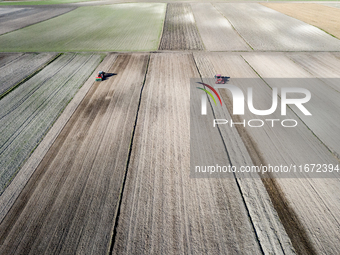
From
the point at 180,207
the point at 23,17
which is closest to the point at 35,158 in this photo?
the point at 180,207

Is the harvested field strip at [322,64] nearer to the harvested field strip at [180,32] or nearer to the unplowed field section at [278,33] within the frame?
the unplowed field section at [278,33]

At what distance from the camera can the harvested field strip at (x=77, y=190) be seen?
5801mm

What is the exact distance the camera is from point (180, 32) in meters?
25.2

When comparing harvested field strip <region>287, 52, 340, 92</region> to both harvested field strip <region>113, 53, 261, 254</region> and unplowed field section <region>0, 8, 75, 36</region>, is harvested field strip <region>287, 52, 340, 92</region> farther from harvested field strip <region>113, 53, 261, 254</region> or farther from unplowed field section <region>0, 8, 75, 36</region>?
unplowed field section <region>0, 8, 75, 36</region>

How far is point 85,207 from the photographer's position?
6.55 meters

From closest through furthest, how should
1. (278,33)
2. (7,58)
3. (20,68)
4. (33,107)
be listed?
(33,107), (20,68), (7,58), (278,33)

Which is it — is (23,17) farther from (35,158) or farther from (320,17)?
(320,17)

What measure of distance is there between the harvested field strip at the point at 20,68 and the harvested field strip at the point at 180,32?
1160 cm

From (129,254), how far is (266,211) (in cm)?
457

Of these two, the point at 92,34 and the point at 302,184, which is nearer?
the point at 302,184

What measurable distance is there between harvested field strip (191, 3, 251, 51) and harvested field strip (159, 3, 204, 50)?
0.92 meters

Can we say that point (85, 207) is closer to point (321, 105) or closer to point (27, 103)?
point (27, 103)

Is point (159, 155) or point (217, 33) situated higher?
point (217, 33)

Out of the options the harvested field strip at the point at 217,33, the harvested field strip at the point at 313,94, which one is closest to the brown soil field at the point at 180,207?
the harvested field strip at the point at 313,94
